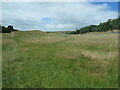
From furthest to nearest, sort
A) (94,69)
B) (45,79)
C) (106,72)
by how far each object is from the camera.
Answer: (94,69), (106,72), (45,79)

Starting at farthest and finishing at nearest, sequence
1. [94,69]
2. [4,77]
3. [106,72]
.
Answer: [94,69] < [106,72] < [4,77]

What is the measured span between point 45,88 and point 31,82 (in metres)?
0.96

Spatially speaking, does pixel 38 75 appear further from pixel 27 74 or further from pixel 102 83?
pixel 102 83

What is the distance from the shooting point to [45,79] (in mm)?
6992

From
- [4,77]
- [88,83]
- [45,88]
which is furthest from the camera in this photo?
[4,77]

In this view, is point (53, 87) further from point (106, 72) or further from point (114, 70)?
point (114, 70)

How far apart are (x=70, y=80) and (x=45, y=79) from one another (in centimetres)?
120

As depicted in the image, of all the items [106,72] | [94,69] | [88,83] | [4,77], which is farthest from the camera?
[94,69]

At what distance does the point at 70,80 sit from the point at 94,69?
2.48m

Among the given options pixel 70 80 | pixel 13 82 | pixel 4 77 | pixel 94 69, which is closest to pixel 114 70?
pixel 94 69

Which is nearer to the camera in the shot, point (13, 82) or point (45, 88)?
point (45, 88)

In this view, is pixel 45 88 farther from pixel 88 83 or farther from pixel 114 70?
pixel 114 70

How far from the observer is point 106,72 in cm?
798

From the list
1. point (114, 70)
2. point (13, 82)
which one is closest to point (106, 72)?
point (114, 70)
